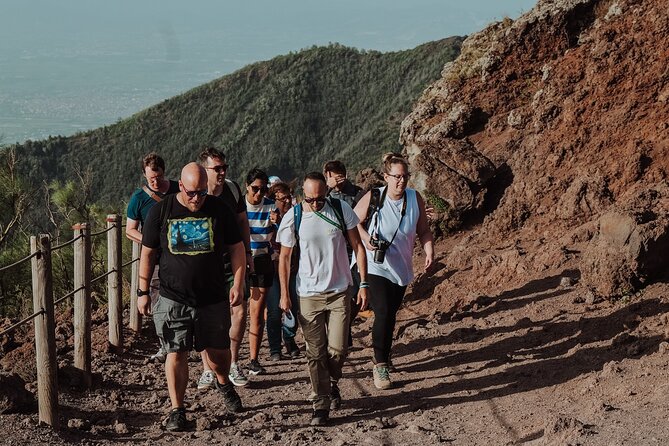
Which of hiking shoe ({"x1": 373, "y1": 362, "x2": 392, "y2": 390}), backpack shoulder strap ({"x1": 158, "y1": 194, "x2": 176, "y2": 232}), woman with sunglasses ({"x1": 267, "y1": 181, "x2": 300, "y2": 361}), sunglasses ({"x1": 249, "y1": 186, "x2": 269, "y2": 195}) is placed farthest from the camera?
woman with sunglasses ({"x1": 267, "y1": 181, "x2": 300, "y2": 361})

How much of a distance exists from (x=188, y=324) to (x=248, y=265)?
1009 mm

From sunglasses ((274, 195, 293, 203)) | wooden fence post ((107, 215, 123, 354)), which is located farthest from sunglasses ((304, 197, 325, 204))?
wooden fence post ((107, 215, 123, 354))

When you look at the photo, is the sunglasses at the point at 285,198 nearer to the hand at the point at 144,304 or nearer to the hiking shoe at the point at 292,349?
the hiking shoe at the point at 292,349

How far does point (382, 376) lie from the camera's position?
6785mm

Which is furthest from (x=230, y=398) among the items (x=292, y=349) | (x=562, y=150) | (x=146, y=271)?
(x=562, y=150)

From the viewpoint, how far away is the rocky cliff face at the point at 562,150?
805 cm

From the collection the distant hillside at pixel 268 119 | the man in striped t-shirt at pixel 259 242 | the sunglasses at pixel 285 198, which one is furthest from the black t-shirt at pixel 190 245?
the distant hillside at pixel 268 119

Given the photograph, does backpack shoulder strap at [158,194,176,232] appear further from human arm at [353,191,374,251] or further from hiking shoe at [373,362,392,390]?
hiking shoe at [373,362,392,390]

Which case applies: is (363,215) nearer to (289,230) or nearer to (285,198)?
(289,230)

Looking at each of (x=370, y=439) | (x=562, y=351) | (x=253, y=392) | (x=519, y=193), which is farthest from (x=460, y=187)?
(x=370, y=439)

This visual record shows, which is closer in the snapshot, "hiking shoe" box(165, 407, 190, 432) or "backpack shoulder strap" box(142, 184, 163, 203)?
"hiking shoe" box(165, 407, 190, 432)

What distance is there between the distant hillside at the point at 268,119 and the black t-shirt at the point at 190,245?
62.1 m

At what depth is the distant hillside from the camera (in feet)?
234

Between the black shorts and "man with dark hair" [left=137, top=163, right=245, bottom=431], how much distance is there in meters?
1.46
